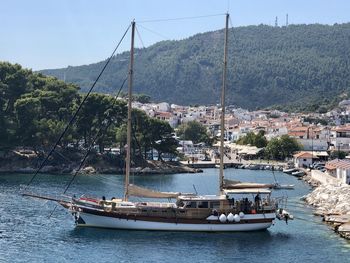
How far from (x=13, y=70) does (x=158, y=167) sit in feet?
72.2

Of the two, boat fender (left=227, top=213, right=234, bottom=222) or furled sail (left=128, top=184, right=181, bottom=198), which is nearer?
boat fender (left=227, top=213, right=234, bottom=222)

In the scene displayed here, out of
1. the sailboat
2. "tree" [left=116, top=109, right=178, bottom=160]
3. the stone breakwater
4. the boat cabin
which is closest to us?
the sailboat

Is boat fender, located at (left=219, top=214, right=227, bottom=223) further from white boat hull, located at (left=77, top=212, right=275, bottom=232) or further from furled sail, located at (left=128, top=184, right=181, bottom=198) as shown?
furled sail, located at (left=128, top=184, right=181, bottom=198)

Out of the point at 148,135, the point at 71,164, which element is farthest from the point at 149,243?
the point at 148,135

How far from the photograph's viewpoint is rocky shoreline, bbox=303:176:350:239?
42719 millimetres

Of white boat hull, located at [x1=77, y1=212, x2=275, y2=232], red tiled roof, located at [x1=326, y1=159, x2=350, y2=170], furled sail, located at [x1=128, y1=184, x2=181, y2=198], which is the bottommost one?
white boat hull, located at [x1=77, y1=212, x2=275, y2=232]

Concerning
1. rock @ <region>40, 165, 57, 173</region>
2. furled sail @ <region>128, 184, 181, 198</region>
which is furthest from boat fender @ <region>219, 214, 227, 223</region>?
rock @ <region>40, 165, 57, 173</region>

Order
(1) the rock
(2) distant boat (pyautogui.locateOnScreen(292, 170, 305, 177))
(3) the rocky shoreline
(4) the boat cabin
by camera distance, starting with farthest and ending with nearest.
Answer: (2) distant boat (pyautogui.locateOnScreen(292, 170, 305, 177)) → (1) the rock → (3) the rocky shoreline → (4) the boat cabin

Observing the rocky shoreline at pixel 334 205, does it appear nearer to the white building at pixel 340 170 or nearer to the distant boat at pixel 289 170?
the white building at pixel 340 170

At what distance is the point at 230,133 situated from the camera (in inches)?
5748

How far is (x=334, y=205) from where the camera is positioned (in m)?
51.3

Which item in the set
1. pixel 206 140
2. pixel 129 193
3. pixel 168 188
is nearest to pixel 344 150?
pixel 206 140

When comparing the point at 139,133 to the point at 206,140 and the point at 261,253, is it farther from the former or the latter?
the point at 261,253

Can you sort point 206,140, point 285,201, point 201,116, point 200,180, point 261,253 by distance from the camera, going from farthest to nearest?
point 201,116, point 206,140, point 200,180, point 285,201, point 261,253
